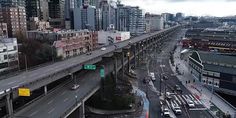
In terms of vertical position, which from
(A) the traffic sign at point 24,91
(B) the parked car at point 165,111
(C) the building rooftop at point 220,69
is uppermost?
(A) the traffic sign at point 24,91

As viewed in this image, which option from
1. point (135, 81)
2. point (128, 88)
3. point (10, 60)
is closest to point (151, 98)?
point (128, 88)

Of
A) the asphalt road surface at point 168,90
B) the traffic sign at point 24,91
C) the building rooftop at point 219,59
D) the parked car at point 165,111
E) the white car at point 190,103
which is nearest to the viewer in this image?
the traffic sign at point 24,91

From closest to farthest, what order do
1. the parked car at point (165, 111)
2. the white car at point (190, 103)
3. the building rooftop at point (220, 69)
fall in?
the parked car at point (165, 111), the white car at point (190, 103), the building rooftop at point (220, 69)

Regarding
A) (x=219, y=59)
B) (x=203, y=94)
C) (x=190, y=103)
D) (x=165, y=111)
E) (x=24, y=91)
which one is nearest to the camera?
(x=24, y=91)

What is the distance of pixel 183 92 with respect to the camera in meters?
61.0

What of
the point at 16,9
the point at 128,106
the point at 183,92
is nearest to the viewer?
the point at 128,106

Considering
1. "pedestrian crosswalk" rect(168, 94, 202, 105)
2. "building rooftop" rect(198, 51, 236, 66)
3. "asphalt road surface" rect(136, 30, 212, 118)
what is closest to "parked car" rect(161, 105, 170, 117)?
"asphalt road surface" rect(136, 30, 212, 118)

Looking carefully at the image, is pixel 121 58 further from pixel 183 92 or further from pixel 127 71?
pixel 183 92

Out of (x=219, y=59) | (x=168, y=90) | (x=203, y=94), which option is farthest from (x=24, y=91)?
(x=219, y=59)

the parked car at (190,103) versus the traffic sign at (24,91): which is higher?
the traffic sign at (24,91)

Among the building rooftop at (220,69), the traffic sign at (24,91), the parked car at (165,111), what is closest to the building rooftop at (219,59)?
the building rooftop at (220,69)

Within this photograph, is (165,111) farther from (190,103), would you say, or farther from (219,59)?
(219,59)

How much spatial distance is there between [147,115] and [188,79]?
105 ft

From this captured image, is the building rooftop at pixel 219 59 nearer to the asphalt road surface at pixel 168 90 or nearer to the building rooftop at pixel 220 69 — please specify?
the building rooftop at pixel 220 69
